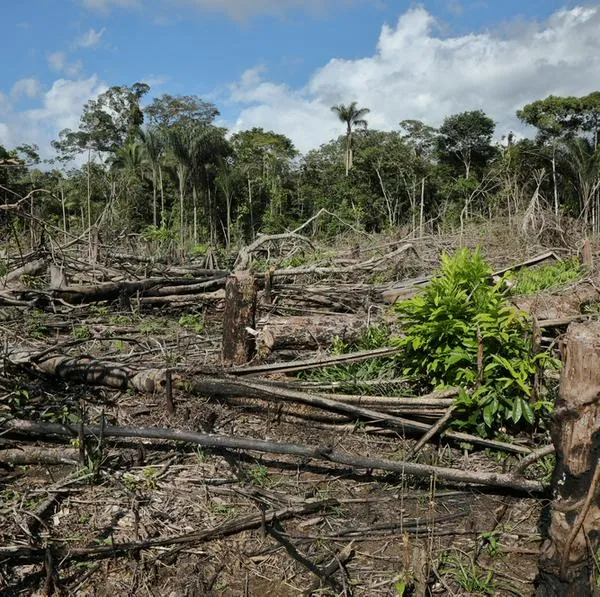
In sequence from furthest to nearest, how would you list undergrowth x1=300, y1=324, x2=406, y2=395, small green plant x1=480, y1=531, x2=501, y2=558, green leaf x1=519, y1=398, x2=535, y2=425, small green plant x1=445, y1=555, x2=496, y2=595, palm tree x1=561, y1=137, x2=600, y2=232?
palm tree x1=561, y1=137, x2=600, y2=232
undergrowth x1=300, y1=324, x2=406, y2=395
green leaf x1=519, y1=398, x2=535, y2=425
small green plant x1=480, y1=531, x2=501, y2=558
small green plant x1=445, y1=555, x2=496, y2=595

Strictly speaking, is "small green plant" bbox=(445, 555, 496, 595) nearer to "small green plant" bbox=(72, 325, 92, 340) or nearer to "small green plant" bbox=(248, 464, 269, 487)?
"small green plant" bbox=(248, 464, 269, 487)

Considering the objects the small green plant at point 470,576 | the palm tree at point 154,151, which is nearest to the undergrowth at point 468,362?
the small green plant at point 470,576

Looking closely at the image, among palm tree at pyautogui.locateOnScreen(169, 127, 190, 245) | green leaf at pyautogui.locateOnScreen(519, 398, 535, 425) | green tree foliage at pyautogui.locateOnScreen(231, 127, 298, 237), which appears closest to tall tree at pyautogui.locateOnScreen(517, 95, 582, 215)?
green tree foliage at pyautogui.locateOnScreen(231, 127, 298, 237)

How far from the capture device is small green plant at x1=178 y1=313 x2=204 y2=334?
6.48 meters

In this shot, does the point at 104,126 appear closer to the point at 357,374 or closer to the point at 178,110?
the point at 178,110

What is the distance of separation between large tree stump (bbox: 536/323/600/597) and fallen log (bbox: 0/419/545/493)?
0.79 meters

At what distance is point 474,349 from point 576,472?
1.71m

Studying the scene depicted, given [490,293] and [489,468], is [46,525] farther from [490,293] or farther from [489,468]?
[490,293]

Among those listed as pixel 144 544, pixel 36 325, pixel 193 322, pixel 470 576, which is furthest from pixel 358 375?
pixel 36 325

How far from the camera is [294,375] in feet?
15.6

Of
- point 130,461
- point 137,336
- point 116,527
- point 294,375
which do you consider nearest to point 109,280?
point 137,336

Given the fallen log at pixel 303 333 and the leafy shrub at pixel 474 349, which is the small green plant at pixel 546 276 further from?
the leafy shrub at pixel 474 349

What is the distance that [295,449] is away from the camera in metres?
3.41

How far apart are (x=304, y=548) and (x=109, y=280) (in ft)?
19.6
